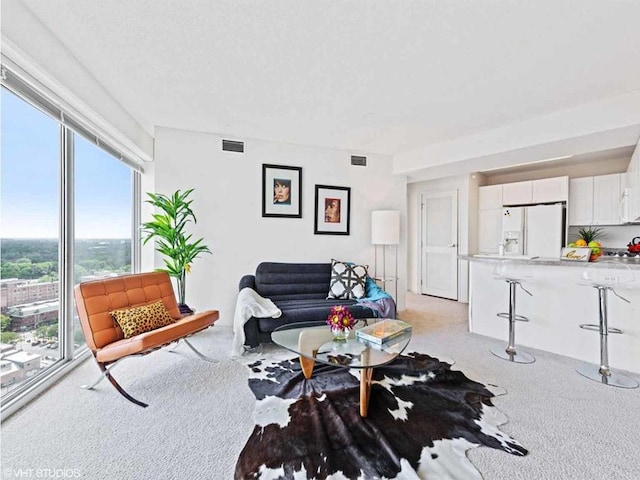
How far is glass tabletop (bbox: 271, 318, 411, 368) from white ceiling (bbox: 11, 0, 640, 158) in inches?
83.8

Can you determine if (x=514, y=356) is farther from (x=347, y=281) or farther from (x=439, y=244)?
(x=439, y=244)

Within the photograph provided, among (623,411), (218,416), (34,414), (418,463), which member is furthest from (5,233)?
(623,411)

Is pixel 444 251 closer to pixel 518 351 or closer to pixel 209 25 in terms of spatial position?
pixel 518 351

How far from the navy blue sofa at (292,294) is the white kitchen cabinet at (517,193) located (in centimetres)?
344

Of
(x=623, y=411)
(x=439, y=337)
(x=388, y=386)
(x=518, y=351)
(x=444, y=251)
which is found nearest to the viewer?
(x=623, y=411)

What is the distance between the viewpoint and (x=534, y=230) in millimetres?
4902

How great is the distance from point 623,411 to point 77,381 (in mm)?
4062

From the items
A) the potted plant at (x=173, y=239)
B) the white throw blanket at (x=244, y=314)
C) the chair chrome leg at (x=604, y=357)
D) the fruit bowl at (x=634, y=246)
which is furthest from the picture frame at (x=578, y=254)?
the potted plant at (x=173, y=239)

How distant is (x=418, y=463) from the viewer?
1580 mm

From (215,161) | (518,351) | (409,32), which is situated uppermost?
(409,32)

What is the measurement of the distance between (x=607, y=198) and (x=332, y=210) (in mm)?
3899

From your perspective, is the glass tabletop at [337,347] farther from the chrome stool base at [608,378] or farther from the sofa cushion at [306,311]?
the chrome stool base at [608,378]

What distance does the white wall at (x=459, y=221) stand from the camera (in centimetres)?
561

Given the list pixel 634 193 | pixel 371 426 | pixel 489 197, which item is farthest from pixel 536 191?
pixel 371 426
